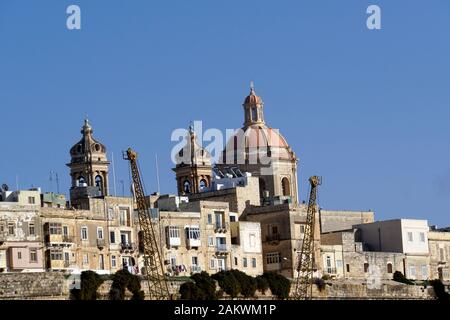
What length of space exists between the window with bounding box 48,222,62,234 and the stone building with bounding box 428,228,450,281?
137 feet

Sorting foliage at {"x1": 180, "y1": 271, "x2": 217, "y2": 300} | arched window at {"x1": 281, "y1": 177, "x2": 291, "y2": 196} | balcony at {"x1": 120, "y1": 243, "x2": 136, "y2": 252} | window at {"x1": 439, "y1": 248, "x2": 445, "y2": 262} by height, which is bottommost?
foliage at {"x1": 180, "y1": 271, "x2": 217, "y2": 300}

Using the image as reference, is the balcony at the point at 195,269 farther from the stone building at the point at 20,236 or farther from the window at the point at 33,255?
the window at the point at 33,255

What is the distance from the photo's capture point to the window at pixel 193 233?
544 ft

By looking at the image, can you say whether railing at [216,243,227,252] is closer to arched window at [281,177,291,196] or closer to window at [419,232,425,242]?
window at [419,232,425,242]

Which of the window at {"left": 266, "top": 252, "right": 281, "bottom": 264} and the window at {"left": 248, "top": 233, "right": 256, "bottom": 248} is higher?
the window at {"left": 248, "top": 233, "right": 256, "bottom": 248}

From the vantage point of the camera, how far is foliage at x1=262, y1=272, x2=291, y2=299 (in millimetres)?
162125

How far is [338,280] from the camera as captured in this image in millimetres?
174500

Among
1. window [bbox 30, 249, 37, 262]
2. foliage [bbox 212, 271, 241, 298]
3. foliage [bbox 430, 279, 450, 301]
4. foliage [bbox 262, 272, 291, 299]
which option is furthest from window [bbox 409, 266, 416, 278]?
window [bbox 30, 249, 37, 262]

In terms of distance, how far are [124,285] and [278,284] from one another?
16383mm

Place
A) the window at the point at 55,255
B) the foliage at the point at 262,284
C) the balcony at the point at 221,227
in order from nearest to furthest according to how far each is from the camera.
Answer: the window at the point at 55,255
the foliage at the point at 262,284
the balcony at the point at 221,227

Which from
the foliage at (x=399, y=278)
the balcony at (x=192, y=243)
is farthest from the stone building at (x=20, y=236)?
the foliage at (x=399, y=278)

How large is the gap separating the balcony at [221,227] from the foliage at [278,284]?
602 cm

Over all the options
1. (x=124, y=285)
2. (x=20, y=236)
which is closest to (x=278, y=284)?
(x=124, y=285)

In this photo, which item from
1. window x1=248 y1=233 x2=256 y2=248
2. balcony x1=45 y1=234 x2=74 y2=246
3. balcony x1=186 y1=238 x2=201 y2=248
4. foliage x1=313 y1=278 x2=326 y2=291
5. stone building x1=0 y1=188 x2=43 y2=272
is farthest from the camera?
window x1=248 y1=233 x2=256 y2=248
